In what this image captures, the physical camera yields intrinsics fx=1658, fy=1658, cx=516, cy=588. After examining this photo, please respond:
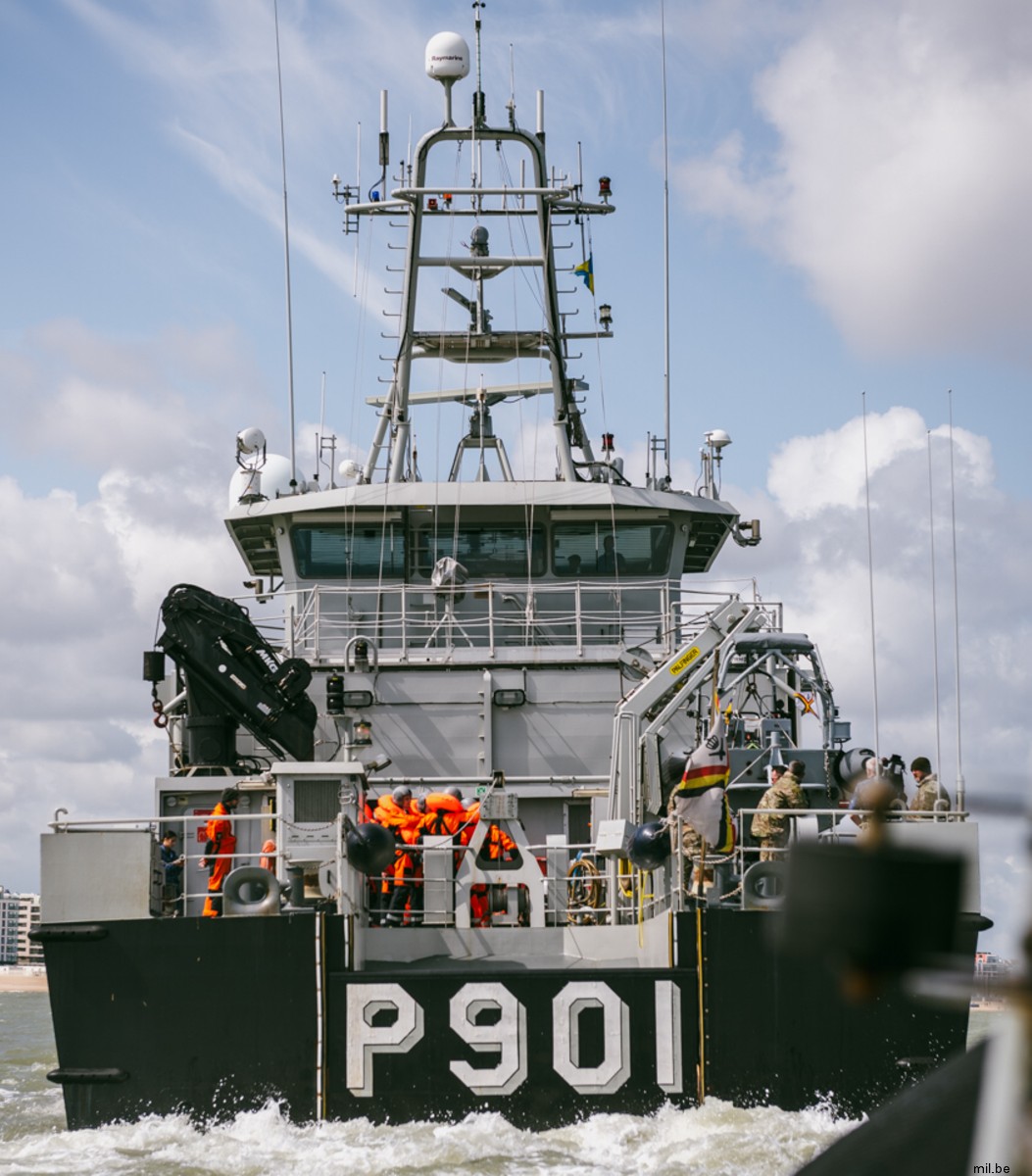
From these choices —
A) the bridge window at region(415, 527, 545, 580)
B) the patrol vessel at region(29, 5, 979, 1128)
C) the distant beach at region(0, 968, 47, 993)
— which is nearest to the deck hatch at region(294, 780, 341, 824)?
the patrol vessel at region(29, 5, 979, 1128)

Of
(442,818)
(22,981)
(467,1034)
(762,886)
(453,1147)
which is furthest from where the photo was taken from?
(22,981)

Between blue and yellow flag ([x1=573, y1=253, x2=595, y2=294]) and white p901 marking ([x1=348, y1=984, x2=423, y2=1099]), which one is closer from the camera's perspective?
white p901 marking ([x1=348, y1=984, x2=423, y2=1099])

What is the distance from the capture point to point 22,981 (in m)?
134

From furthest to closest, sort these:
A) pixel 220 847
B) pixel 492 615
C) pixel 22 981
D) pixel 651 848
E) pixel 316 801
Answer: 1. pixel 22 981
2. pixel 492 615
3. pixel 220 847
4. pixel 651 848
5. pixel 316 801

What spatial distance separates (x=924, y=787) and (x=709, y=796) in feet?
7.70

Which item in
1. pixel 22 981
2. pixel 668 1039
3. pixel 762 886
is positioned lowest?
pixel 22 981

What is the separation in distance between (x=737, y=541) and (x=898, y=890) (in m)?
19.6

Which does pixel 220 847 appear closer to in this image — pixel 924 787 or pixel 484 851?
pixel 484 851

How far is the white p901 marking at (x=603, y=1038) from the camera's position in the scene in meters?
11.3

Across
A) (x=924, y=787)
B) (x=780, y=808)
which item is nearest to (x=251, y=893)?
(x=780, y=808)

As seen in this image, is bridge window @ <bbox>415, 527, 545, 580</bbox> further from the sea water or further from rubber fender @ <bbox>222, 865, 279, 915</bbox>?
the sea water

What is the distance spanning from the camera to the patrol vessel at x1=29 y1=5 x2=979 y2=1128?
11344mm

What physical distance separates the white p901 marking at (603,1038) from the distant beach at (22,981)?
377ft

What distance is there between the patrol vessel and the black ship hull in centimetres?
2
